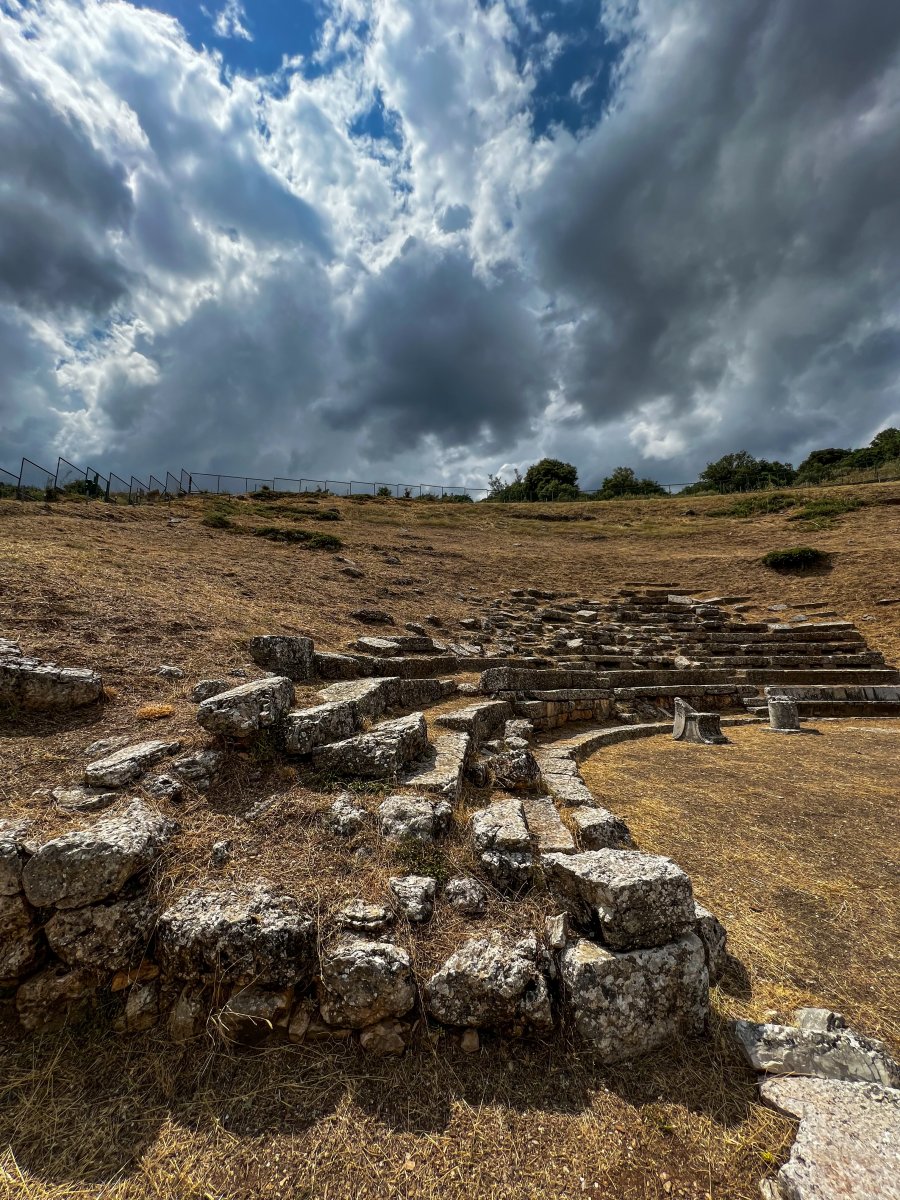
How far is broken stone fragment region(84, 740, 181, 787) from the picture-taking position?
3570 millimetres

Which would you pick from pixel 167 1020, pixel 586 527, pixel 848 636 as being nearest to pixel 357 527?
pixel 586 527

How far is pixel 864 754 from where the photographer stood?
8.08 m

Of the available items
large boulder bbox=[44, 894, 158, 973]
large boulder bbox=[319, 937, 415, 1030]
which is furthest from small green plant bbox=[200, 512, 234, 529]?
large boulder bbox=[319, 937, 415, 1030]

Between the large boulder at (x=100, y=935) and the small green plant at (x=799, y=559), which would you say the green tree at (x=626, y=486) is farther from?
the large boulder at (x=100, y=935)

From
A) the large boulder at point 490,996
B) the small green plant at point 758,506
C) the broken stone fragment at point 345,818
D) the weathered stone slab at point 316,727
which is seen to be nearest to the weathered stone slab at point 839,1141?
the large boulder at point 490,996

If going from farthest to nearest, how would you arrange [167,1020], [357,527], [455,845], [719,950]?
[357,527] < [455,845] < [719,950] < [167,1020]

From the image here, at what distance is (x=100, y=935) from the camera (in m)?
2.65

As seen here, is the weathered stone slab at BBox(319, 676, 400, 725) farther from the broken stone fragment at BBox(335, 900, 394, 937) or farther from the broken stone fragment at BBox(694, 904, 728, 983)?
the broken stone fragment at BBox(694, 904, 728, 983)

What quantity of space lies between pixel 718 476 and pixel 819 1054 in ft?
225

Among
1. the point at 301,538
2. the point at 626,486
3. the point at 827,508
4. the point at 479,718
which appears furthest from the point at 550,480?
the point at 479,718

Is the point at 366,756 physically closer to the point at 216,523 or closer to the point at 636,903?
the point at 636,903

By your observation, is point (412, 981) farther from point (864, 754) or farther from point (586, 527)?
point (586, 527)

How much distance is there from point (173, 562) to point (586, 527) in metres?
30.2

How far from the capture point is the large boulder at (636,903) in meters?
2.75
